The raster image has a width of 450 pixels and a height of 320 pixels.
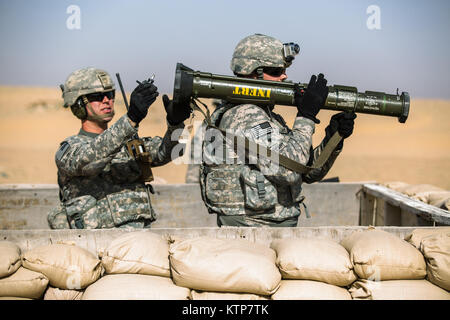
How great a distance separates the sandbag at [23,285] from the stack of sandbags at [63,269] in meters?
0.05

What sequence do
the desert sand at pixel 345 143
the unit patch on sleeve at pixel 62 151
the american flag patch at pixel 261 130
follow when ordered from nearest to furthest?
the american flag patch at pixel 261 130, the unit patch on sleeve at pixel 62 151, the desert sand at pixel 345 143

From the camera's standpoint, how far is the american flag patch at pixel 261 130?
3374 millimetres

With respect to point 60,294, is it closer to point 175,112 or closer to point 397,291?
point 175,112

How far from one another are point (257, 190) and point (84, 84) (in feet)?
5.56

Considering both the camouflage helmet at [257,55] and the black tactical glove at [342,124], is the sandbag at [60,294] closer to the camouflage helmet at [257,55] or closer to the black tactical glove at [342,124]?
the camouflage helmet at [257,55]

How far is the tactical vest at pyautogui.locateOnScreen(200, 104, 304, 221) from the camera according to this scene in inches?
140

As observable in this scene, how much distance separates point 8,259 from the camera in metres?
2.89

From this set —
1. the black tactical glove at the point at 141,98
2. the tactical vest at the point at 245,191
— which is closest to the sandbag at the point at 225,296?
the tactical vest at the point at 245,191

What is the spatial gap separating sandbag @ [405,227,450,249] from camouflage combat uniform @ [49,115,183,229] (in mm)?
1901

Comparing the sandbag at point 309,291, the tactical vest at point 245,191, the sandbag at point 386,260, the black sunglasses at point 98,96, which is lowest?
the sandbag at point 309,291

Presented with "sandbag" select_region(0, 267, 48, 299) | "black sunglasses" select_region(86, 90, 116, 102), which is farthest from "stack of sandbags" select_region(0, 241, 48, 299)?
"black sunglasses" select_region(86, 90, 116, 102)

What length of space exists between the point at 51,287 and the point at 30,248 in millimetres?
472
